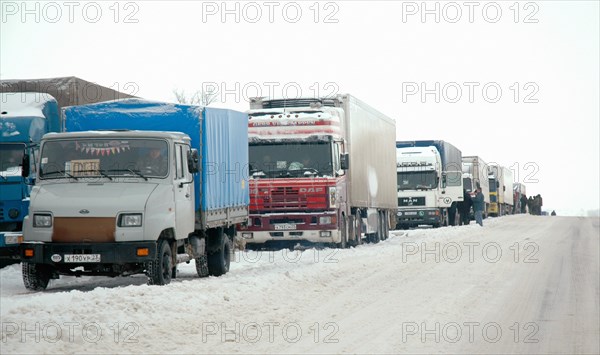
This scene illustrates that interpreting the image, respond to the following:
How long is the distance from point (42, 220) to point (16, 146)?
15.6ft

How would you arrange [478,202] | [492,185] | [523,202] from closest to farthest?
[478,202], [492,185], [523,202]

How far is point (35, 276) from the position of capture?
14.4 m

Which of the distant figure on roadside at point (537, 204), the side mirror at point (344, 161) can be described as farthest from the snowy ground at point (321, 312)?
the distant figure on roadside at point (537, 204)

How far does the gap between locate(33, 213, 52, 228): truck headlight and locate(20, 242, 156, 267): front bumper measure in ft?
0.94

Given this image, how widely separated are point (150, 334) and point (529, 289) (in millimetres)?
7338

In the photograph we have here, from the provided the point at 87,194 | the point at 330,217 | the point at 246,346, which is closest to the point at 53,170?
the point at 87,194

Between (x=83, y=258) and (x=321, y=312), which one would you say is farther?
(x=83, y=258)

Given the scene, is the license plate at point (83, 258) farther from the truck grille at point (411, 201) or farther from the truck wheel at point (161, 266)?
the truck grille at point (411, 201)

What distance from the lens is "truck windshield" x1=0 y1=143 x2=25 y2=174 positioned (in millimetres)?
18109

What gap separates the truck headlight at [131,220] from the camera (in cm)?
1384

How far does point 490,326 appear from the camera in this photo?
10906 millimetres

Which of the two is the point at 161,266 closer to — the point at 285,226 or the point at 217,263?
the point at 217,263

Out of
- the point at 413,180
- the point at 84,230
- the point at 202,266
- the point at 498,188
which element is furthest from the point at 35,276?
the point at 498,188

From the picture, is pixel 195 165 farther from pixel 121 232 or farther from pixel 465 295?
pixel 465 295
